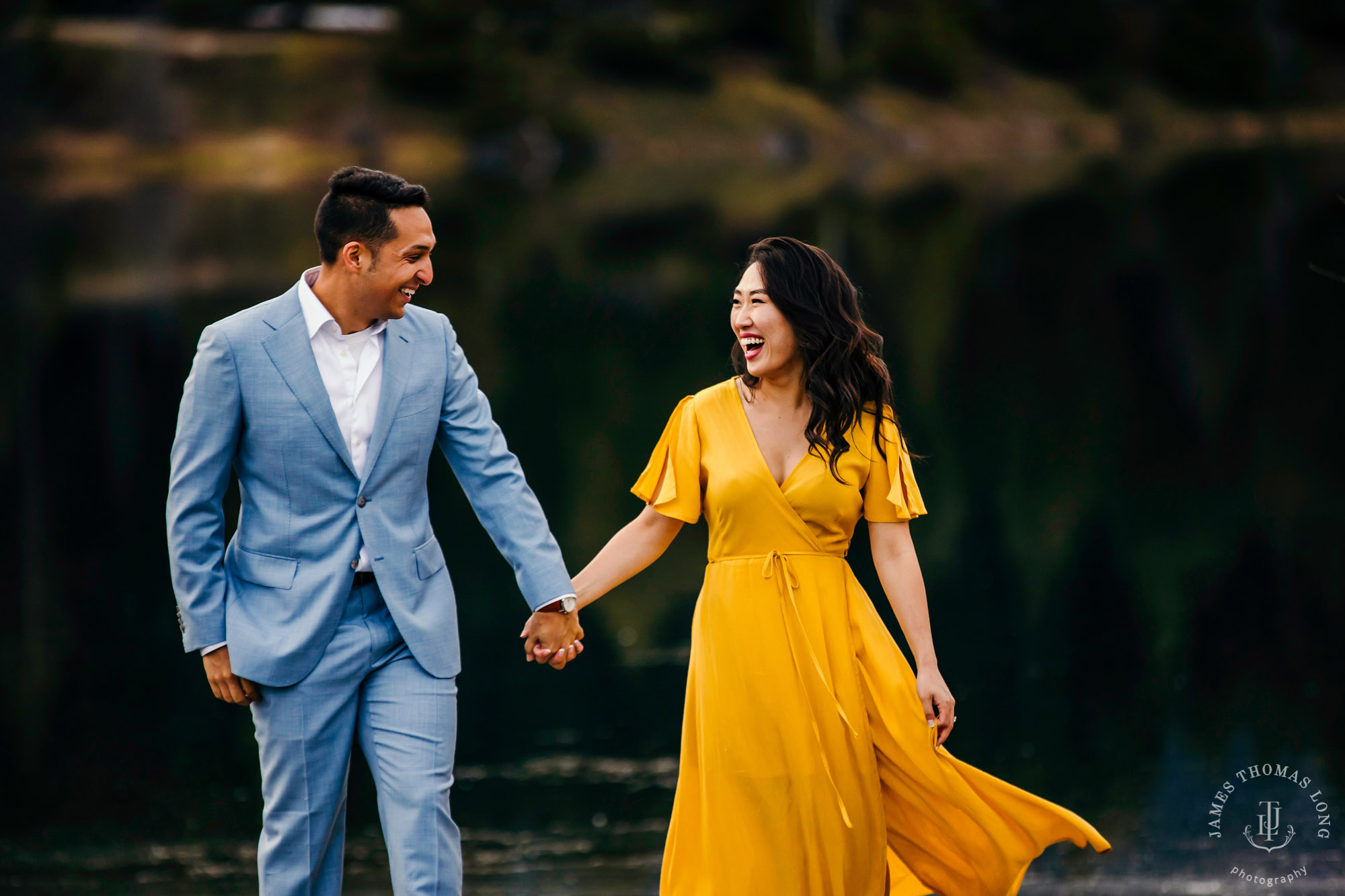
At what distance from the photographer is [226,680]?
394 cm

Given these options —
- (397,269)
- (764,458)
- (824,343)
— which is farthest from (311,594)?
(824,343)

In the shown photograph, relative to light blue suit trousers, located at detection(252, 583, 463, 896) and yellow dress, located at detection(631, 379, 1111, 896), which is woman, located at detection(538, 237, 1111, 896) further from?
light blue suit trousers, located at detection(252, 583, 463, 896)

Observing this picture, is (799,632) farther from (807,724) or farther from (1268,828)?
(1268,828)

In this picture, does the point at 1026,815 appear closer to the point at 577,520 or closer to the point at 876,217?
the point at 577,520

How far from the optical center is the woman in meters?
4.14

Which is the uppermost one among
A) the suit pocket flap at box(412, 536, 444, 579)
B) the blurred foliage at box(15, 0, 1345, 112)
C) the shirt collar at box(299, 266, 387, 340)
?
the blurred foliage at box(15, 0, 1345, 112)

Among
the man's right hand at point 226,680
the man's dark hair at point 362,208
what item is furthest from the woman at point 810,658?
the man's right hand at point 226,680

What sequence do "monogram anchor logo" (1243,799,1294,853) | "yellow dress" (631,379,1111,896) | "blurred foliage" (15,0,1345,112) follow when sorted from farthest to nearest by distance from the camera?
"blurred foliage" (15,0,1345,112)
"monogram anchor logo" (1243,799,1294,853)
"yellow dress" (631,379,1111,896)

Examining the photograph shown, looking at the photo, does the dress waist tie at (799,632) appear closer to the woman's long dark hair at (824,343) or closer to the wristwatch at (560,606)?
the woman's long dark hair at (824,343)

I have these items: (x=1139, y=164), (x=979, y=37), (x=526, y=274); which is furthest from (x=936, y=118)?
(x=526, y=274)

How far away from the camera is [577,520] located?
1033 centimetres

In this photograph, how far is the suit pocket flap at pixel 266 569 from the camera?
3.94 meters

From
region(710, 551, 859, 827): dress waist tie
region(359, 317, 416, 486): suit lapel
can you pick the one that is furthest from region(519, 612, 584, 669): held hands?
region(359, 317, 416, 486): suit lapel

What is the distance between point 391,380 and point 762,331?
101 cm
